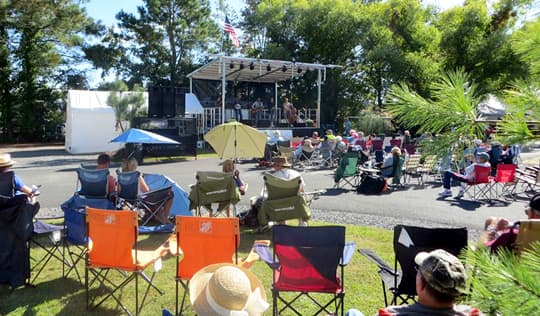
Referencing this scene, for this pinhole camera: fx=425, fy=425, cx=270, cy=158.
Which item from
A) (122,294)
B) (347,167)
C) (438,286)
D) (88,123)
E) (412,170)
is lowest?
(122,294)

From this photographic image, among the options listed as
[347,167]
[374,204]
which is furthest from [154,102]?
[374,204]

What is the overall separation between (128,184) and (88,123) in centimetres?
1721

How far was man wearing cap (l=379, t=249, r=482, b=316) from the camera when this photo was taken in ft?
5.91

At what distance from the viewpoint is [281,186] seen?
19.2 ft

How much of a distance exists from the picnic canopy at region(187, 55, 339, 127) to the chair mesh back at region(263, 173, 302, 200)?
14.3 meters

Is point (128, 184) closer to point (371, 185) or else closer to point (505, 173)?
point (371, 185)

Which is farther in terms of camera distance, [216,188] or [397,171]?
[397,171]

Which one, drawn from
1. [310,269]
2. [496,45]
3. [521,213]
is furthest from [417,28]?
[310,269]

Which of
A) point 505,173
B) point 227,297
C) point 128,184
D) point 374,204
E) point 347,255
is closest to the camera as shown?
point 227,297

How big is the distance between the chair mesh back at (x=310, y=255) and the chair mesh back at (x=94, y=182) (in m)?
3.53

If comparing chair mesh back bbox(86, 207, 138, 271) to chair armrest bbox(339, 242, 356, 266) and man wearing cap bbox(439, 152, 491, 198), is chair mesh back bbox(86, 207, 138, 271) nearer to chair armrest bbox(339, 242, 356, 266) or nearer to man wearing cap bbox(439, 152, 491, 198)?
chair armrest bbox(339, 242, 356, 266)

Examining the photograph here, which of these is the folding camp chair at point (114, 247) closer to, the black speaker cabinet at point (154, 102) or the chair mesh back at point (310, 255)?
the chair mesh back at point (310, 255)

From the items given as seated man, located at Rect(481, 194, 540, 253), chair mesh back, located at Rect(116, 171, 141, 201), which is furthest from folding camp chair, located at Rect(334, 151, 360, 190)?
seated man, located at Rect(481, 194, 540, 253)

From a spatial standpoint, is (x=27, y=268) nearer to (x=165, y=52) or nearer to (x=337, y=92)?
(x=337, y=92)
